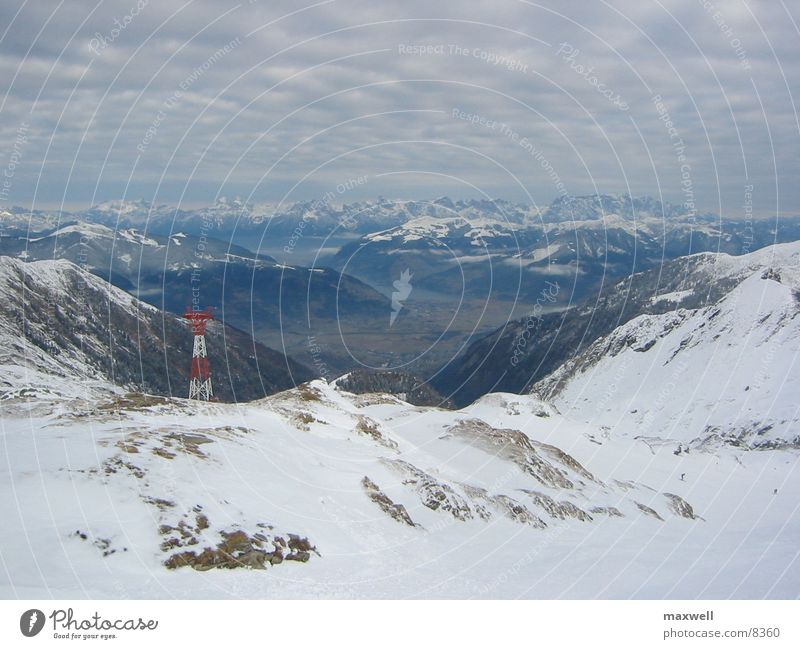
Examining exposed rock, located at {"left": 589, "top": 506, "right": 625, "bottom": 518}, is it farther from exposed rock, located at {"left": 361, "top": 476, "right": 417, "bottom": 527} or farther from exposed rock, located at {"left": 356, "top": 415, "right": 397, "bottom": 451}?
exposed rock, located at {"left": 361, "top": 476, "right": 417, "bottom": 527}

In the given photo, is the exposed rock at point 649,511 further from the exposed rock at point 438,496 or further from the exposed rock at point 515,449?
the exposed rock at point 438,496

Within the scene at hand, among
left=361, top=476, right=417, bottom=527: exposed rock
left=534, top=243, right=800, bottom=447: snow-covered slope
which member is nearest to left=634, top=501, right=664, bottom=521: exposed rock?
left=361, top=476, right=417, bottom=527: exposed rock

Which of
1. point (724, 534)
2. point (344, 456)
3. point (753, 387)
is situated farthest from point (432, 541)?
point (753, 387)

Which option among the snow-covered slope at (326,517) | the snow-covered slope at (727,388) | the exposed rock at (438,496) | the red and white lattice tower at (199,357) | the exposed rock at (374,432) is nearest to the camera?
the snow-covered slope at (326,517)

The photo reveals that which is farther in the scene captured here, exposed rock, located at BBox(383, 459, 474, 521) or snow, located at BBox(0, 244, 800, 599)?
exposed rock, located at BBox(383, 459, 474, 521)

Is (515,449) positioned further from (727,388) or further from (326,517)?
(727,388)

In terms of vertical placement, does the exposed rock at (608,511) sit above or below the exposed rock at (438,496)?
below

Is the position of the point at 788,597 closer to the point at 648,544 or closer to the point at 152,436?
the point at 648,544

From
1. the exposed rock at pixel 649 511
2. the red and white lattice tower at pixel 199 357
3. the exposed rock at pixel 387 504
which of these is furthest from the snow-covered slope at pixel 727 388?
the exposed rock at pixel 387 504
